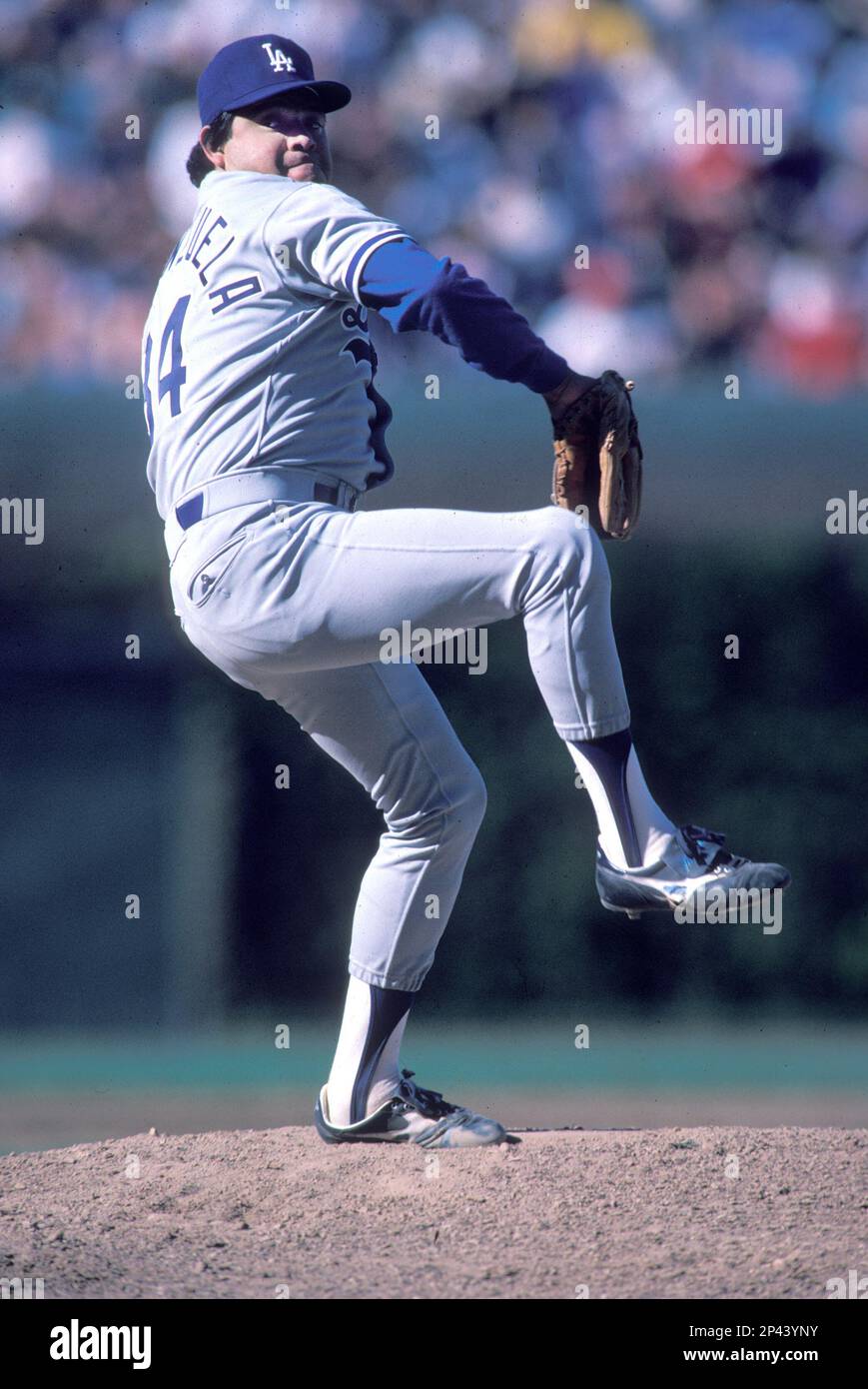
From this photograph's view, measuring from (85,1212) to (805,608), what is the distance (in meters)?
2.40

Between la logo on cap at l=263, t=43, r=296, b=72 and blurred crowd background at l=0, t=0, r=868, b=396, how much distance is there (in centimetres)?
251

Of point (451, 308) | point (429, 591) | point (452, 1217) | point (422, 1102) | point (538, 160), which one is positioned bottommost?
point (452, 1217)

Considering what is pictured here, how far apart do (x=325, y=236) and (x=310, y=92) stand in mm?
430

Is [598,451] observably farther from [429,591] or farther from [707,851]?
[707,851]

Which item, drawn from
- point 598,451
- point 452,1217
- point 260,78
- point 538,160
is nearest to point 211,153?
point 260,78

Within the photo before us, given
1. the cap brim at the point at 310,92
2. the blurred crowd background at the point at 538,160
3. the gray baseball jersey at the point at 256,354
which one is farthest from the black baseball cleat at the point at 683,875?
the blurred crowd background at the point at 538,160

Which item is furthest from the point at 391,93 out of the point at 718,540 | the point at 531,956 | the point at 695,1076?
the point at 695,1076

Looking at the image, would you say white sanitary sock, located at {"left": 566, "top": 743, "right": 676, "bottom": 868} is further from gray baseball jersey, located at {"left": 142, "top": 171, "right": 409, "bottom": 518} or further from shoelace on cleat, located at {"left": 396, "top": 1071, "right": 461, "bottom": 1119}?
shoelace on cleat, located at {"left": 396, "top": 1071, "right": 461, "bottom": 1119}

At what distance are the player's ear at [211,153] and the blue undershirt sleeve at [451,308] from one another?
637 mm

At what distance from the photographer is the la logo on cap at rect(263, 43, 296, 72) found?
2.58m

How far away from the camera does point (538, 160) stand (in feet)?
18.0

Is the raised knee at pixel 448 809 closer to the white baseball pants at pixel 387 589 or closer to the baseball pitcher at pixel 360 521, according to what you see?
the baseball pitcher at pixel 360 521

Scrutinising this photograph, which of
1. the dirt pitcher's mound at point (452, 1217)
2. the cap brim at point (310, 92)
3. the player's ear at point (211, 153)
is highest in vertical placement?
the cap brim at point (310, 92)

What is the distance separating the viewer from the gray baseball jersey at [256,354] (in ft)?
8.03
